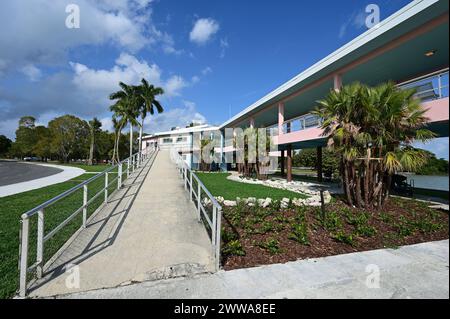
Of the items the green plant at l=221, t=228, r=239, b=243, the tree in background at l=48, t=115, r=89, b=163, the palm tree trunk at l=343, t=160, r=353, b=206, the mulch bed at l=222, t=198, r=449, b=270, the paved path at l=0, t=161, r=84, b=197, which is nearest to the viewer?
the mulch bed at l=222, t=198, r=449, b=270

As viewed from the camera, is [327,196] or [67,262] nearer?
[67,262]

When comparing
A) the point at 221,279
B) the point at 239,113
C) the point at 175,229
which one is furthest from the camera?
the point at 239,113

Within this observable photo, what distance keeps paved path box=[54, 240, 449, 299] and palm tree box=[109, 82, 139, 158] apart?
99.6 feet

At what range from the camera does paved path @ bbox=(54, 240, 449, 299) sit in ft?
9.34

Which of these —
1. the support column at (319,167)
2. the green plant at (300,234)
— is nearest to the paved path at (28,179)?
the green plant at (300,234)

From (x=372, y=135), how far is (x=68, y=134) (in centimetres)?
4975

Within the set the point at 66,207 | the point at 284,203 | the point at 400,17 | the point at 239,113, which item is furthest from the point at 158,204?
the point at 239,113

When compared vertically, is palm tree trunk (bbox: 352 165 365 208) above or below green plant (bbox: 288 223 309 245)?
above

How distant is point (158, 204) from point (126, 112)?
27.9 m

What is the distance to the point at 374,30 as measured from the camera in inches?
323

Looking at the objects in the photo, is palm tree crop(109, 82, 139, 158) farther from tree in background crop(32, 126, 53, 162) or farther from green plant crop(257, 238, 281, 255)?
green plant crop(257, 238, 281, 255)

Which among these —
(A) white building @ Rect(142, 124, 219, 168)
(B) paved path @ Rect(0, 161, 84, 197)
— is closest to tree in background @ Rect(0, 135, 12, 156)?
(A) white building @ Rect(142, 124, 219, 168)

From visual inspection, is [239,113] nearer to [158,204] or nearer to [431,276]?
[158,204]

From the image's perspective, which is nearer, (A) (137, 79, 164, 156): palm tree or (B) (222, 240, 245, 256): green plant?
(B) (222, 240, 245, 256): green plant
